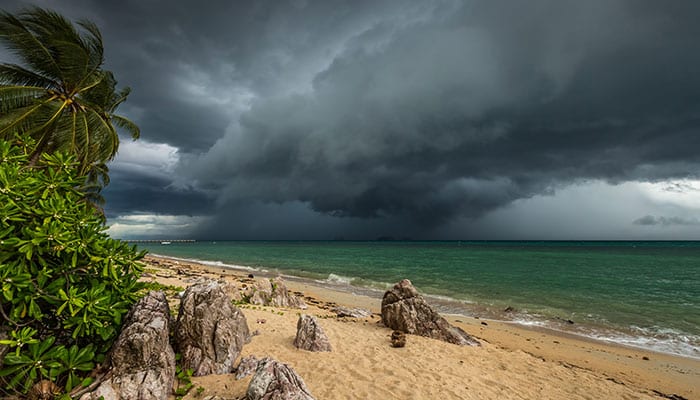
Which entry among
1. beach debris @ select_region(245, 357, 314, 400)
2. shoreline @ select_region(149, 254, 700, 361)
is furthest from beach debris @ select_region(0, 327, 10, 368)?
shoreline @ select_region(149, 254, 700, 361)

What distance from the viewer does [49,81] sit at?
14.4 m

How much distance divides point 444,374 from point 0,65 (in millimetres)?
21810

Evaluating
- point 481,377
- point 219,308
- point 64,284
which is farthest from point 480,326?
point 64,284

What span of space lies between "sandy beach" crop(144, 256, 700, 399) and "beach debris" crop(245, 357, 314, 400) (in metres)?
1.38

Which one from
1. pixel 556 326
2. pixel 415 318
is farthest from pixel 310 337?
pixel 556 326

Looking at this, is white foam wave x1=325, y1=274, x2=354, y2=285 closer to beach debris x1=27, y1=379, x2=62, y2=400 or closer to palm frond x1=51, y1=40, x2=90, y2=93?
palm frond x1=51, y1=40, x2=90, y2=93

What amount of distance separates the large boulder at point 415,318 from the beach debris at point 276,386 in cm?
845

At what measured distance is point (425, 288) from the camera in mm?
29016

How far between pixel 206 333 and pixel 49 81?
51.9 ft

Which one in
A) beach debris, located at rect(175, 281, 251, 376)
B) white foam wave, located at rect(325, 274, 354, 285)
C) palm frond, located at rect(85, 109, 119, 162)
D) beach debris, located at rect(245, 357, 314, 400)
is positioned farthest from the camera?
white foam wave, located at rect(325, 274, 354, 285)

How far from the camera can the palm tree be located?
12758 millimetres

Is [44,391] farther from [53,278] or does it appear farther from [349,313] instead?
[349,313]

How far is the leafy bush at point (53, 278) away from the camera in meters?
4.41

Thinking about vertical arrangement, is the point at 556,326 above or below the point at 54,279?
Result: below
